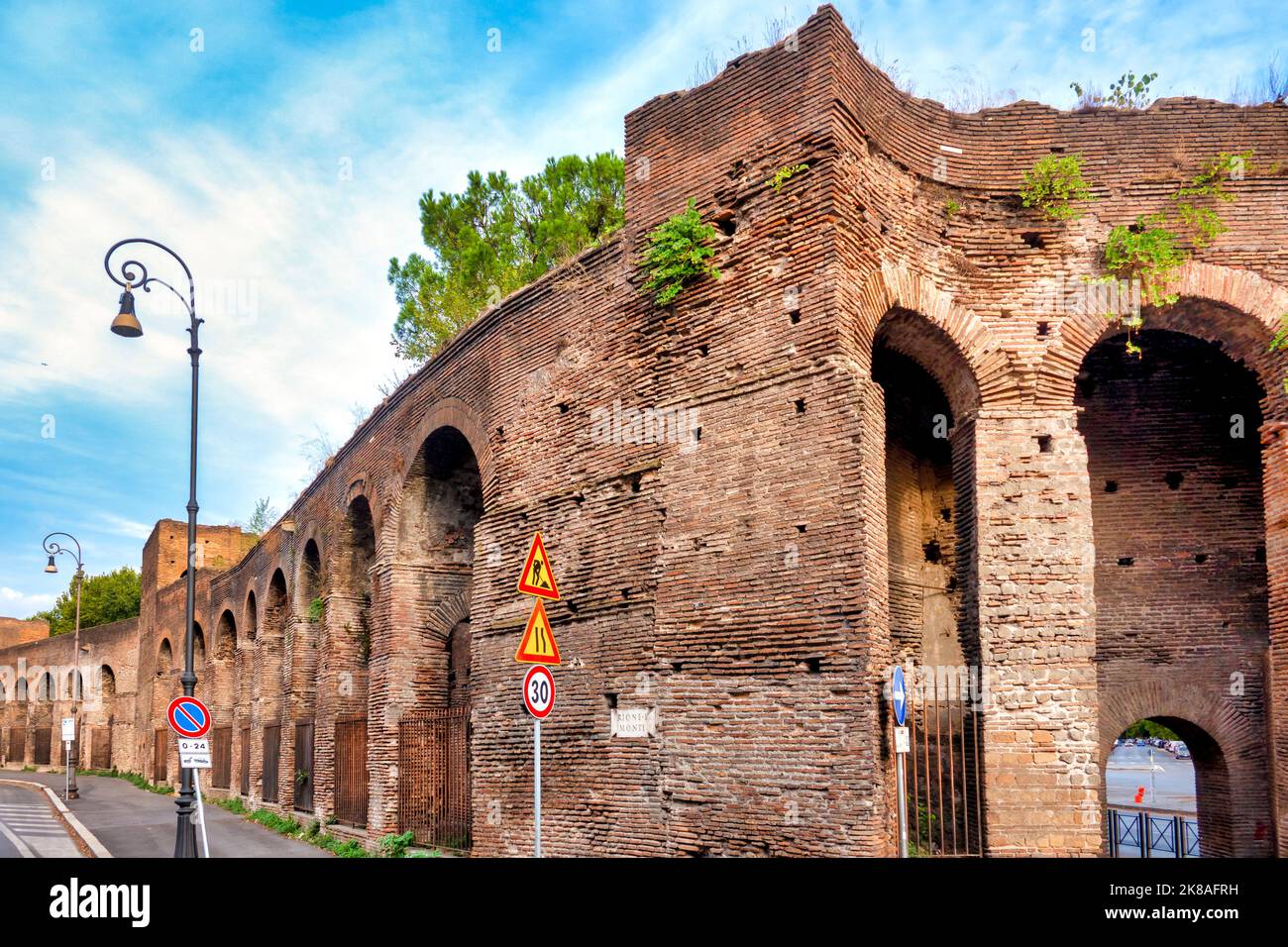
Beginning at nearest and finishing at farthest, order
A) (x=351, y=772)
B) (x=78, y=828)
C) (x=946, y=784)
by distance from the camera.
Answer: (x=946, y=784) → (x=351, y=772) → (x=78, y=828)

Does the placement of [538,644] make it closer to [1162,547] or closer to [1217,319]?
[1217,319]

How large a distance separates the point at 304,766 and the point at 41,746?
32.4 meters

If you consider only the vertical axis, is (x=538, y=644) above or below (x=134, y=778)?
above

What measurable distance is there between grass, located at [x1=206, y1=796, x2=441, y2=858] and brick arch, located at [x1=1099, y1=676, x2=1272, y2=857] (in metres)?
8.22

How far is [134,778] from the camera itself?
3731cm

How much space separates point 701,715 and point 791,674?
3.27 feet

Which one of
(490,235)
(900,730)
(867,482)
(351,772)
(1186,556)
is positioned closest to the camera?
(900,730)

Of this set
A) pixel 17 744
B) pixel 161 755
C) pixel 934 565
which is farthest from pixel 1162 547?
pixel 17 744

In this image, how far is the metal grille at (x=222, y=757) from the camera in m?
27.7

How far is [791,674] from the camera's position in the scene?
27.4ft

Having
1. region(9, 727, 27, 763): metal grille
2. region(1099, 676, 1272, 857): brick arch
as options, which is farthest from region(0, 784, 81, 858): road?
region(9, 727, 27, 763): metal grille

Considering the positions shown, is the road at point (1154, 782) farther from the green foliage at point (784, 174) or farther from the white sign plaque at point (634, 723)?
the green foliage at point (784, 174)

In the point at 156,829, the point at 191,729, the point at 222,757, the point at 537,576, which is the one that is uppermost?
the point at 537,576
